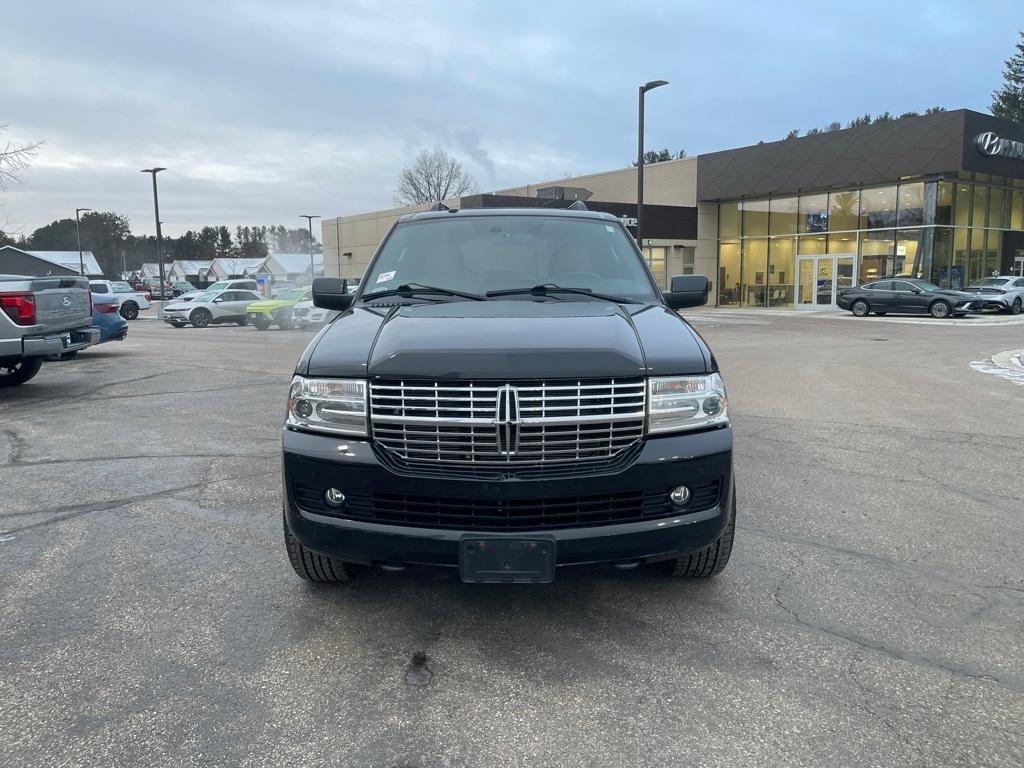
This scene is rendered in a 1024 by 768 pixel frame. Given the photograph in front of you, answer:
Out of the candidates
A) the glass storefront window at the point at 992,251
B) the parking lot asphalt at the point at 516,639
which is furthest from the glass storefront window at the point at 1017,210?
the parking lot asphalt at the point at 516,639

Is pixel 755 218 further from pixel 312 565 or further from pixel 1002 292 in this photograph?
pixel 312 565

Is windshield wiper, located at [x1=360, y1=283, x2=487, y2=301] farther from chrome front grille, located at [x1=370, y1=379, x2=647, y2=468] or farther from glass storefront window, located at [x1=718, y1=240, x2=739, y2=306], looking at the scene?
glass storefront window, located at [x1=718, y1=240, x2=739, y2=306]

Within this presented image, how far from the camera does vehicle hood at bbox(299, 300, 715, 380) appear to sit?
2.96 m

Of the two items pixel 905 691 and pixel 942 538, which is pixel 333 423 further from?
pixel 942 538

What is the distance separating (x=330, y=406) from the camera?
308 centimetres

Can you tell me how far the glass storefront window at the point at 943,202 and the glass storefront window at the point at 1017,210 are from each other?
16.7 ft

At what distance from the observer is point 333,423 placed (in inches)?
121

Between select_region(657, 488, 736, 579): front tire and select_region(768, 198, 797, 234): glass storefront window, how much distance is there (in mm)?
34472

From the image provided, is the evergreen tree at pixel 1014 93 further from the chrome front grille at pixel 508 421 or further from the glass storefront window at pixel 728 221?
the chrome front grille at pixel 508 421

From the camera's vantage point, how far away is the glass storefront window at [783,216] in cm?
3479

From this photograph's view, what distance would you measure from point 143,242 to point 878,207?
14031 cm

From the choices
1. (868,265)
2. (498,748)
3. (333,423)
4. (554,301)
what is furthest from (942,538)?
(868,265)

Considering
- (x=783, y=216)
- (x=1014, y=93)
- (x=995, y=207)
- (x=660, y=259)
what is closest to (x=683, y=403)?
(x=783, y=216)

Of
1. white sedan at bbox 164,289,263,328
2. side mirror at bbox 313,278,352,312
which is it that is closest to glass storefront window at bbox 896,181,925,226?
white sedan at bbox 164,289,263,328
